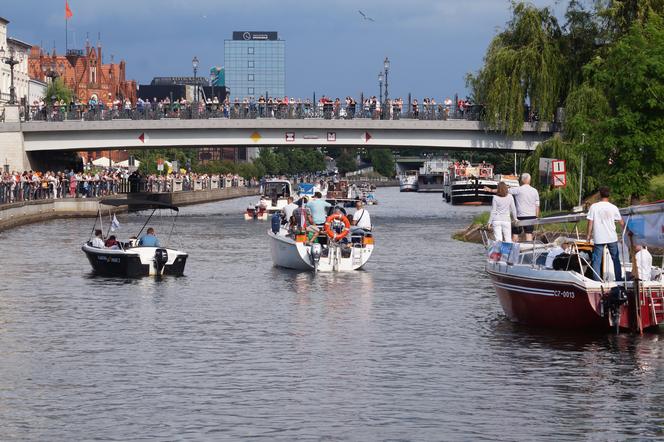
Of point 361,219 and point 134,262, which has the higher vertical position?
point 361,219

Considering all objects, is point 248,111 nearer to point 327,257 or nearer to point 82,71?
point 327,257

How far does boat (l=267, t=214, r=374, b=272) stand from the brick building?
136610 millimetres

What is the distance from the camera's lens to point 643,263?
2375 centimetres

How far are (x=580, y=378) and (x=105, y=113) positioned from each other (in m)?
62.4

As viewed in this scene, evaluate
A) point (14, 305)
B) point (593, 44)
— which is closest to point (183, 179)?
point (593, 44)

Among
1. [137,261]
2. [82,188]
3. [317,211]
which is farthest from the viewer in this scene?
[82,188]

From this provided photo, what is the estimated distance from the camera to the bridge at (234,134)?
255 ft

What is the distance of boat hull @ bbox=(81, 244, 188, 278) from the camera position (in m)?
36.7

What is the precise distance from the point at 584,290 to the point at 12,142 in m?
61.0

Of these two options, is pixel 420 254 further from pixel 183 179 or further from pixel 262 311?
pixel 183 179

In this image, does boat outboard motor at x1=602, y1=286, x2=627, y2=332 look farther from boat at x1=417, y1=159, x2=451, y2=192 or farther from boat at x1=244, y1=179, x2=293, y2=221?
boat at x1=417, y1=159, x2=451, y2=192

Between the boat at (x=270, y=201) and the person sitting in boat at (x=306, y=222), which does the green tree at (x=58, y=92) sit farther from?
the person sitting in boat at (x=306, y=222)

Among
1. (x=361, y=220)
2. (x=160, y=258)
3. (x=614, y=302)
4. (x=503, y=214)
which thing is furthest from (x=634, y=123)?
(x=614, y=302)

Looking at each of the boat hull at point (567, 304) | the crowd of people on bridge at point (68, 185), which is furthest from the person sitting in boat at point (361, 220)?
the crowd of people on bridge at point (68, 185)
